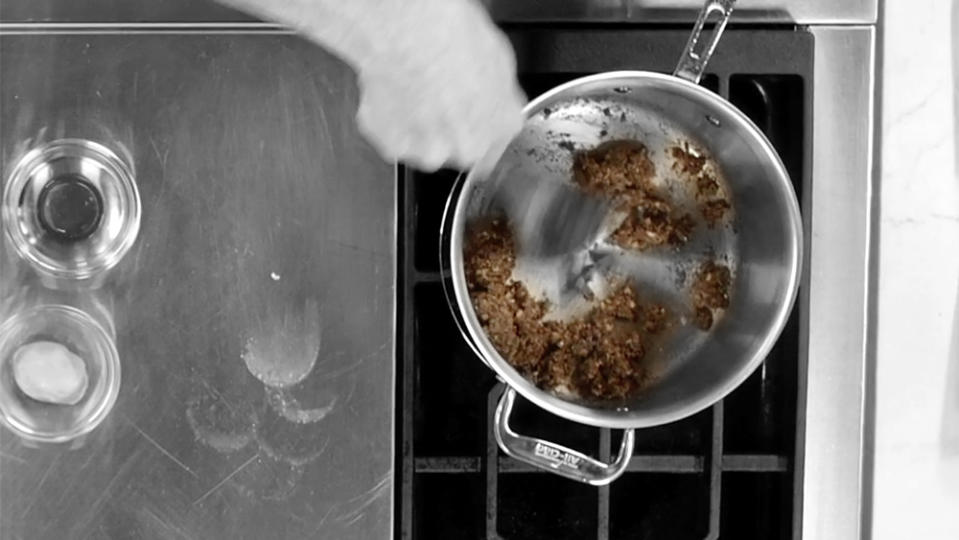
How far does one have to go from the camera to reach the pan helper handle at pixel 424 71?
60 centimetres

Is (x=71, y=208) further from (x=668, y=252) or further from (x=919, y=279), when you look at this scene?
(x=919, y=279)

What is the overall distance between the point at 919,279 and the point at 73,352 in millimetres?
611

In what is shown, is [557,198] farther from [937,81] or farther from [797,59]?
[937,81]

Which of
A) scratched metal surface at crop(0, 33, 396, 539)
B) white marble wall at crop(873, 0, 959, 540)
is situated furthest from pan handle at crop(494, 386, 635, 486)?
white marble wall at crop(873, 0, 959, 540)

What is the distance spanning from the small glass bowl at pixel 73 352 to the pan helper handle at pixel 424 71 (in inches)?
10.6

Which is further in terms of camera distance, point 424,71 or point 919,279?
point 919,279

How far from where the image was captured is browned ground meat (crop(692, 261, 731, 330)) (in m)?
0.82

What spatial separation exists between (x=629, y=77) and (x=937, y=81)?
0.27 m

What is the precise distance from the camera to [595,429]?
2.79 feet

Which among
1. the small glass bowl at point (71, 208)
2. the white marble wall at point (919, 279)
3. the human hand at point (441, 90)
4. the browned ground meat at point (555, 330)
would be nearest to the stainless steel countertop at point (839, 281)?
the white marble wall at point (919, 279)

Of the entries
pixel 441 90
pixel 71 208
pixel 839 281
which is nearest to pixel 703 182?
pixel 839 281

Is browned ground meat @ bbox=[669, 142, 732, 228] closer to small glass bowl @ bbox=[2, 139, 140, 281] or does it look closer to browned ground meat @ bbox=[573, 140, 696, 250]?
browned ground meat @ bbox=[573, 140, 696, 250]

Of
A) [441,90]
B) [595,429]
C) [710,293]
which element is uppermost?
[441,90]

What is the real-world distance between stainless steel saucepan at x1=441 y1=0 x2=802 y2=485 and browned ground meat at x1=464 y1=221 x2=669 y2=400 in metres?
0.01
